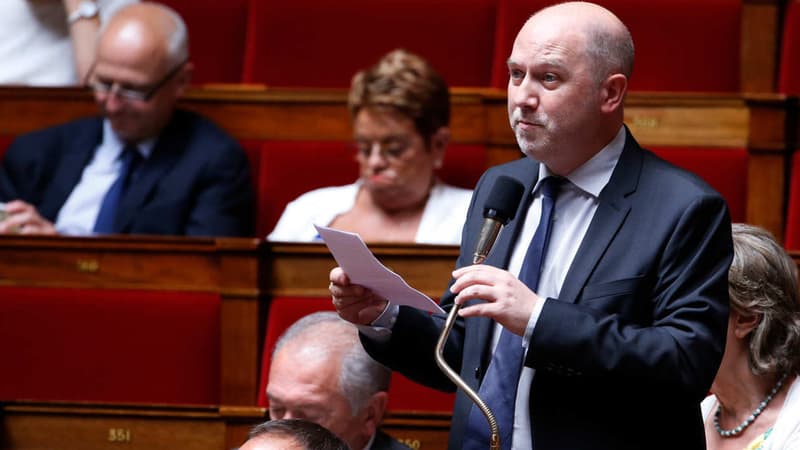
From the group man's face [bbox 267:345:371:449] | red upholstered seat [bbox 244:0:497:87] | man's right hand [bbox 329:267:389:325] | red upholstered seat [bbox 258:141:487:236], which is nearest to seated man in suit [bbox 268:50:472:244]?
red upholstered seat [bbox 258:141:487:236]

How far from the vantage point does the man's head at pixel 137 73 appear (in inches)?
43.2

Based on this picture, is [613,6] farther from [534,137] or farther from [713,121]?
[534,137]

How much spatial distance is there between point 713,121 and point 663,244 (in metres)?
0.58

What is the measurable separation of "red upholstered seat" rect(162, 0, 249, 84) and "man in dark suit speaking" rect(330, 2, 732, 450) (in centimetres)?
76

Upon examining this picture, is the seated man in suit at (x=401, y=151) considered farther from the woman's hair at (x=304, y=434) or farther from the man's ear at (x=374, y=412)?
the woman's hair at (x=304, y=434)

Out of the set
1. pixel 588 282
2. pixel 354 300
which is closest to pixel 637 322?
pixel 588 282

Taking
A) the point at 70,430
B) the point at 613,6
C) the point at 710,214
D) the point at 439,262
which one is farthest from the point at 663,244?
the point at 613,6

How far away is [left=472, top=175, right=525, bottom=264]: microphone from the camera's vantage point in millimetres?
526

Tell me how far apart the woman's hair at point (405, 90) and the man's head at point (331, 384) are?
33cm

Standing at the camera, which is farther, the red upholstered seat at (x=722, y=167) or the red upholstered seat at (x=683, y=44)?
the red upholstered seat at (x=683, y=44)

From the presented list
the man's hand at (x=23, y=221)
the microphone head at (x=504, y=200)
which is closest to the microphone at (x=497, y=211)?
the microphone head at (x=504, y=200)

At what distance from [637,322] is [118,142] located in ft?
2.27

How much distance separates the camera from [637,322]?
54 centimetres

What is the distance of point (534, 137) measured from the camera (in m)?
0.55
